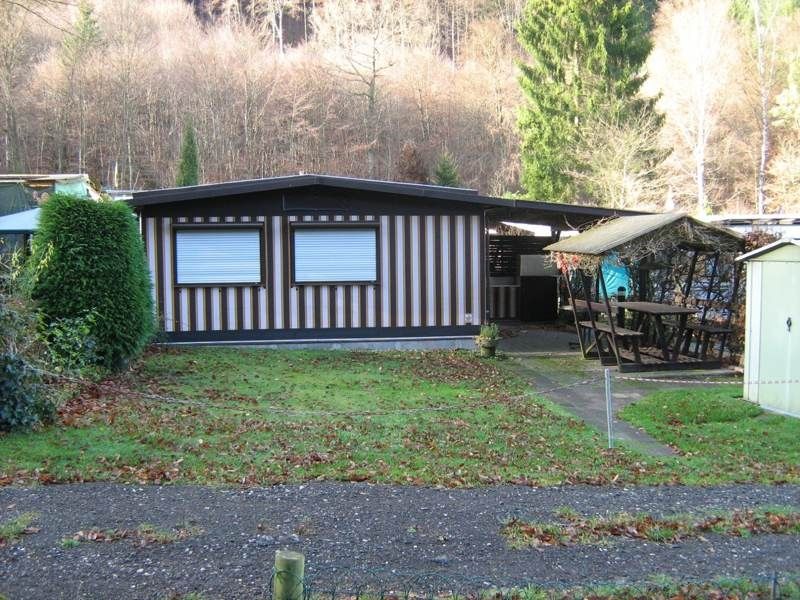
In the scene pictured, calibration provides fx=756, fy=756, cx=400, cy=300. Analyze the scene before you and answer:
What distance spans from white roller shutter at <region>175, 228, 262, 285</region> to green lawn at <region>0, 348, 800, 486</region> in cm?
336

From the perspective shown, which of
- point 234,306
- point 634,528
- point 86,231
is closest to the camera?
point 634,528

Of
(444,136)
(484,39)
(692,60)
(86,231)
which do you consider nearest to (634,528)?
(86,231)

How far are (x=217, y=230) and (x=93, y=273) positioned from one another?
13.2 feet

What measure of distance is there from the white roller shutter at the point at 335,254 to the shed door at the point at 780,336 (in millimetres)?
7176

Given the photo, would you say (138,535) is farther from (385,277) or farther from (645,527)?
(385,277)

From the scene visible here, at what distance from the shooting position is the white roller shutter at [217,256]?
1430cm

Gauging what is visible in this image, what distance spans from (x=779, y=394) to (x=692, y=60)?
30844mm

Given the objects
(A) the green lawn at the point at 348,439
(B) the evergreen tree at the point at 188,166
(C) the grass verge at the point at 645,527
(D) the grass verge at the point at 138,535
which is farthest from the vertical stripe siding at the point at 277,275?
(B) the evergreen tree at the point at 188,166

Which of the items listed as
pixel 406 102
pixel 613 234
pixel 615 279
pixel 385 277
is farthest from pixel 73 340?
pixel 406 102

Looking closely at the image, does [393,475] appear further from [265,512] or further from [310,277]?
[310,277]

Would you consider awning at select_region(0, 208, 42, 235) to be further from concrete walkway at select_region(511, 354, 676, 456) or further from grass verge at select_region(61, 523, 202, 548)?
grass verge at select_region(61, 523, 202, 548)

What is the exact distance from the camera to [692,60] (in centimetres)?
3603

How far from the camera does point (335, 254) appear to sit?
14.6 m

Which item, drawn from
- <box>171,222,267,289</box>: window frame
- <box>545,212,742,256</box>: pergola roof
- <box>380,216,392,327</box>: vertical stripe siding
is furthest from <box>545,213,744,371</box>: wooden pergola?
<box>171,222,267,289</box>: window frame
